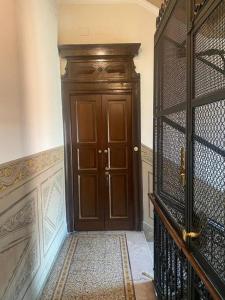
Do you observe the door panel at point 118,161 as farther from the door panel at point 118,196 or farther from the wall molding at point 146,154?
the wall molding at point 146,154

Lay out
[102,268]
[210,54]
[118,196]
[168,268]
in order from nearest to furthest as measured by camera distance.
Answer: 1. [210,54]
2. [168,268]
3. [102,268]
4. [118,196]

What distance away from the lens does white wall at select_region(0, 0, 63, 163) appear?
77.3 inches

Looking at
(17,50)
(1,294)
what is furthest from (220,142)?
(17,50)

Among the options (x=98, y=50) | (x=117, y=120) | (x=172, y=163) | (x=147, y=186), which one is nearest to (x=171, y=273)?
(x=172, y=163)

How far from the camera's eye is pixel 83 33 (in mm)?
3910

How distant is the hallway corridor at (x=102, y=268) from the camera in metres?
2.58

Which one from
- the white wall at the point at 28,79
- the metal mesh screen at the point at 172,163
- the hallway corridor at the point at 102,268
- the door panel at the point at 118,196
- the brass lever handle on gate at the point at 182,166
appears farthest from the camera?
the door panel at the point at 118,196

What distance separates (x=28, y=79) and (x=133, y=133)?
5.99ft

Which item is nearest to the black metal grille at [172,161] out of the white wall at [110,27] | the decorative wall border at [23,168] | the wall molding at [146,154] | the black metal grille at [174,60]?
the black metal grille at [174,60]

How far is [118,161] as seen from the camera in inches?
158

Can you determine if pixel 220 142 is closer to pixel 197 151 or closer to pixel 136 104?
pixel 197 151

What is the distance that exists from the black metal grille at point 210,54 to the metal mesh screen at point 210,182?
8cm

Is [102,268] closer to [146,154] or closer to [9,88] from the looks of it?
[146,154]

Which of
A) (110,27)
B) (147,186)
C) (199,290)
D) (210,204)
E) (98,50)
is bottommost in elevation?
(147,186)
